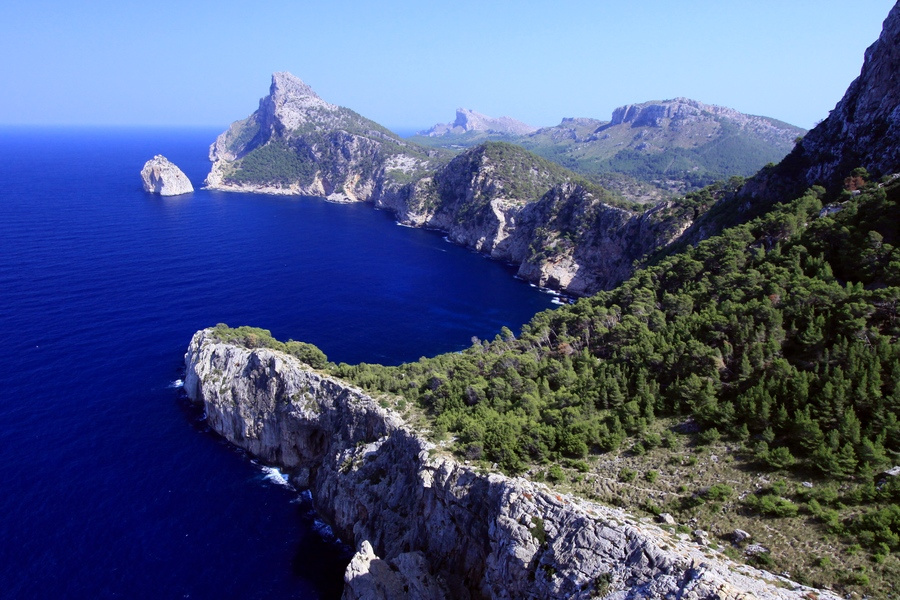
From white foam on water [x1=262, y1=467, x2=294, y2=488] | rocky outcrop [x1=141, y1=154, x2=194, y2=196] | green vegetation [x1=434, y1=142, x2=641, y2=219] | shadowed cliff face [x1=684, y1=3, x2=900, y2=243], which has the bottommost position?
white foam on water [x1=262, y1=467, x2=294, y2=488]

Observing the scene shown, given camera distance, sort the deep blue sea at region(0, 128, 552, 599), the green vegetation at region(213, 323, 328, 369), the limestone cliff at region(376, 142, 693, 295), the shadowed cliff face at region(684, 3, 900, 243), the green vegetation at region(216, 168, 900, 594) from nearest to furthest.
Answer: the green vegetation at region(216, 168, 900, 594)
the deep blue sea at region(0, 128, 552, 599)
the shadowed cliff face at region(684, 3, 900, 243)
the green vegetation at region(213, 323, 328, 369)
the limestone cliff at region(376, 142, 693, 295)

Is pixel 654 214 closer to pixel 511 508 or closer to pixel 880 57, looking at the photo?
pixel 880 57

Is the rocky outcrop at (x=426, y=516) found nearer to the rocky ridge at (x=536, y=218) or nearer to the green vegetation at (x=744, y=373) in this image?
the green vegetation at (x=744, y=373)

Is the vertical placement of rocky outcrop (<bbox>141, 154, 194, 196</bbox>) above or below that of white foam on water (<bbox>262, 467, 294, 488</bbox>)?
above

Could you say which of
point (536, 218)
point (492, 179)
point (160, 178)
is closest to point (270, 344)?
point (536, 218)

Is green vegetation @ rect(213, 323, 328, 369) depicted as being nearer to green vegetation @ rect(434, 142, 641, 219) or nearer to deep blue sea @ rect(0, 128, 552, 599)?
deep blue sea @ rect(0, 128, 552, 599)

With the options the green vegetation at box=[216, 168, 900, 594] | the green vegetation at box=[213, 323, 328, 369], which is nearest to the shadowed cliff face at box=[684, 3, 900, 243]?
the green vegetation at box=[216, 168, 900, 594]

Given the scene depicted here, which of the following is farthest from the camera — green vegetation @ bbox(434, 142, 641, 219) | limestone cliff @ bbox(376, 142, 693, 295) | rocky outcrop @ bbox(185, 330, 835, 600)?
green vegetation @ bbox(434, 142, 641, 219)
